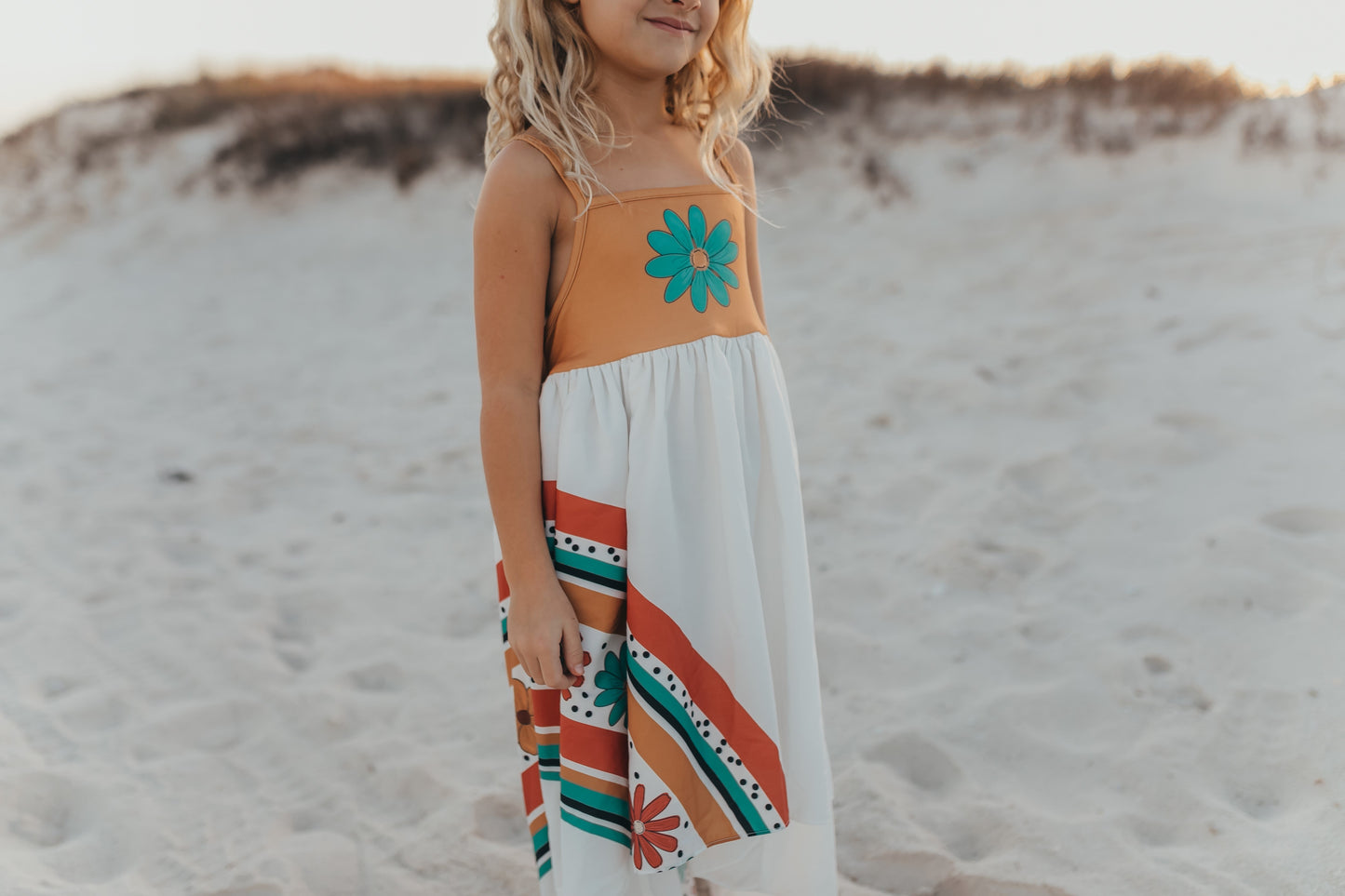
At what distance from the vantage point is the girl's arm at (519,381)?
121cm

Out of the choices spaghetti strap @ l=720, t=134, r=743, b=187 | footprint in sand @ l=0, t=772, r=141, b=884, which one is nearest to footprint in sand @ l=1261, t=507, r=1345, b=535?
spaghetti strap @ l=720, t=134, r=743, b=187

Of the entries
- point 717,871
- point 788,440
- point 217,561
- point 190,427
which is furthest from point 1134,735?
point 190,427

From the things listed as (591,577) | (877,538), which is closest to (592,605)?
(591,577)

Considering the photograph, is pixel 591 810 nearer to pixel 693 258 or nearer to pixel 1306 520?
pixel 693 258

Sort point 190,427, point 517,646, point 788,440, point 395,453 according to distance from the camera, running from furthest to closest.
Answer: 1. point 190,427
2. point 395,453
3. point 788,440
4. point 517,646

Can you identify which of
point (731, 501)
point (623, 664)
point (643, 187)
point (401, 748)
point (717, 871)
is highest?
point (643, 187)

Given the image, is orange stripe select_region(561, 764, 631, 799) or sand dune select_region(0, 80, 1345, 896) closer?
orange stripe select_region(561, 764, 631, 799)

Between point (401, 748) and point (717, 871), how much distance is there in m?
1.19

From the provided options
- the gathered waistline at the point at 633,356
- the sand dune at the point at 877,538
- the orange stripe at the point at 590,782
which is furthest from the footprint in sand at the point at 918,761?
the gathered waistline at the point at 633,356

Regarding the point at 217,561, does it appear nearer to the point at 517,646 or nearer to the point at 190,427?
the point at 190,427

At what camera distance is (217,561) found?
3.33 m

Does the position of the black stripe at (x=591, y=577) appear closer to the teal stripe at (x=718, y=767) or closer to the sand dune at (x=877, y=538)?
the teal stripe at (x=718, y=767)

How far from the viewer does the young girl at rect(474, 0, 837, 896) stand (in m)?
1.23

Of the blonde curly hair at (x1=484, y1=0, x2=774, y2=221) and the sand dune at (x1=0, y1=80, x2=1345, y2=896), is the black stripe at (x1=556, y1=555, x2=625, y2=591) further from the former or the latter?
the sand dune at (x1=0, y1=80, x2=1345, y2=896)
